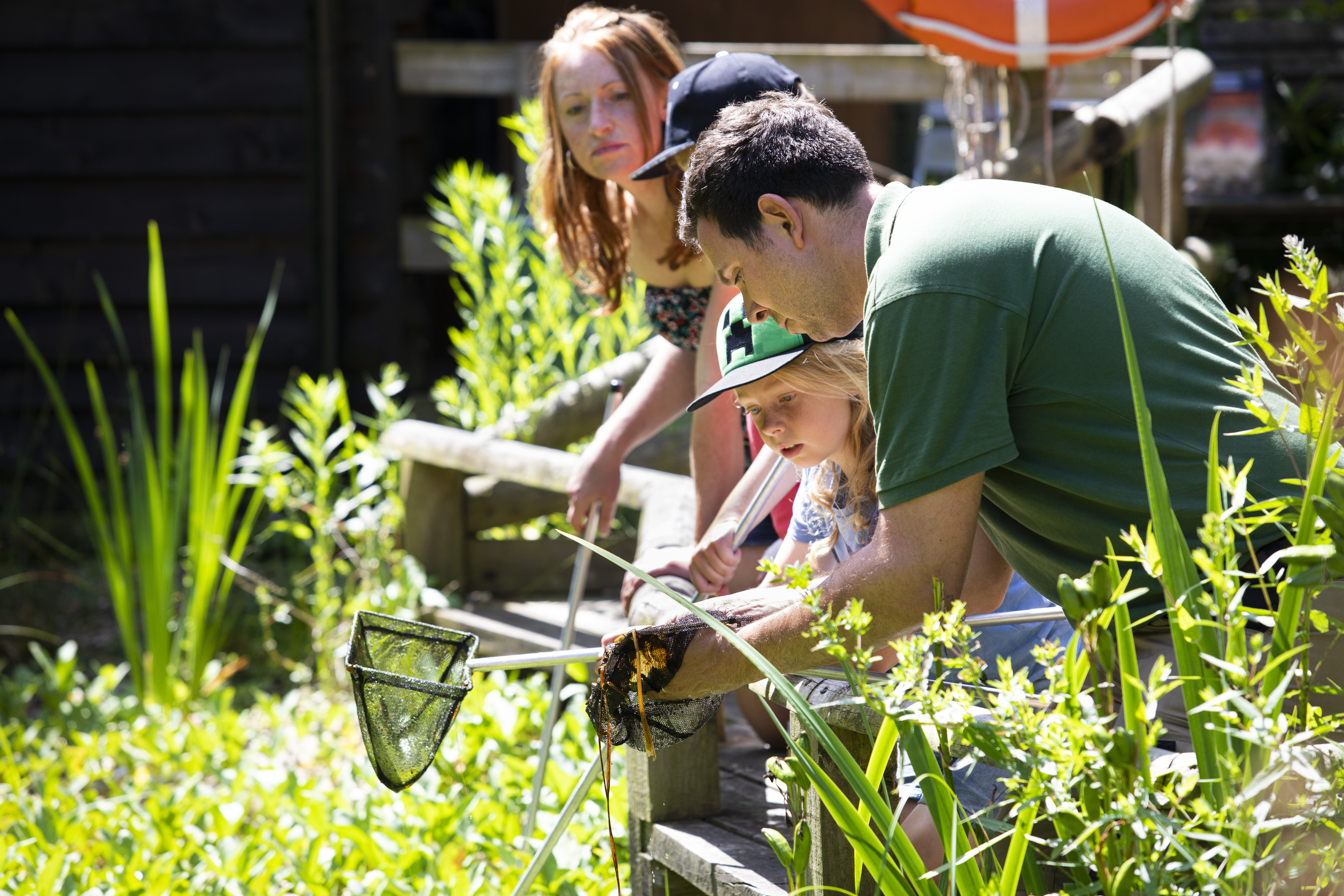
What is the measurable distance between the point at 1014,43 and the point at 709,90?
4.61 ft

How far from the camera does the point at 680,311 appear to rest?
2387 millimetres

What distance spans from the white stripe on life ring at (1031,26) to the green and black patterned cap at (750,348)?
66.8 inches

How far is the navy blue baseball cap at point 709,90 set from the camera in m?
2.00

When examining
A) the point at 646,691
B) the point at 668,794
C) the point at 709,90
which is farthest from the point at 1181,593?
the point at 709,90

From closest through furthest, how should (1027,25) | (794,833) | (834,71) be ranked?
1. (794,833)
2. (1027,25)
3. (834,71)

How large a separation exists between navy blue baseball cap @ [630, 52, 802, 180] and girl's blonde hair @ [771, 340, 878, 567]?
0.51 metres

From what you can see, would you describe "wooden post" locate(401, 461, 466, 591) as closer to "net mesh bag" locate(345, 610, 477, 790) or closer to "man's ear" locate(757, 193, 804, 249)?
"net mesh bag" locate(345, 610, 477, 790)

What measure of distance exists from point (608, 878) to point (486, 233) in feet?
8.03

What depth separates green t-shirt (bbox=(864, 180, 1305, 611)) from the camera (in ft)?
4.14

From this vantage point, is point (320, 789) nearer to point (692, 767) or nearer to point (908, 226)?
point (692, 767)

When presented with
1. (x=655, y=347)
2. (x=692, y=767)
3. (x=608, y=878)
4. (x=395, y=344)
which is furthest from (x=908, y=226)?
(x=395, y=344)

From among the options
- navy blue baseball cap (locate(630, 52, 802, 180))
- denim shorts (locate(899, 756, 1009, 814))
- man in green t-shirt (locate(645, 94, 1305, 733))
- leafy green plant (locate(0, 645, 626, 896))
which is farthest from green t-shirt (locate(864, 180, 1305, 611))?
leafy green plant (locate(0, 645, 626, 896))

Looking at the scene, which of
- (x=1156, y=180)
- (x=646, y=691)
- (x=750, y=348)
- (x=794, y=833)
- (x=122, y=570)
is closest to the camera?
(x=794, y=833)

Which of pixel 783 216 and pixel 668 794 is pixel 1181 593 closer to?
pixel 783 216
